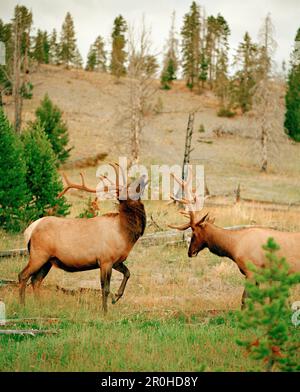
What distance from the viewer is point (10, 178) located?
1462cm

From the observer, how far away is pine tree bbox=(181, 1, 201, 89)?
6794 cm

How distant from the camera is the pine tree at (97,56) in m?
82.0

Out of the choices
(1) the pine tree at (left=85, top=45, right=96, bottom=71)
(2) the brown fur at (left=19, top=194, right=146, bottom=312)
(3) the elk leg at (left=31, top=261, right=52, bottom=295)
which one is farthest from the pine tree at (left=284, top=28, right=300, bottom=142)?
(3) the elk leg at (left=31, top=261, right=52, bottom=295)

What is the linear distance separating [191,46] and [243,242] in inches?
2541

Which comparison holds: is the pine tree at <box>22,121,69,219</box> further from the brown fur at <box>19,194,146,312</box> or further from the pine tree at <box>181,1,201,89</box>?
the pine tree at <box>181,1,201,89</box>

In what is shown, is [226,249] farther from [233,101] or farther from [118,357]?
[233,101]

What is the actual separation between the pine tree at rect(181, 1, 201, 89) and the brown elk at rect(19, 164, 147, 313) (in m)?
61.0

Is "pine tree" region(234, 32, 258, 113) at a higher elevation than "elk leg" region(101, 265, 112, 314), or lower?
higher

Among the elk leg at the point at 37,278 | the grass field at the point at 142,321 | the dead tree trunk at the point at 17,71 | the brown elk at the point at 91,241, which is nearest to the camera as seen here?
A: the grass field at the point at 142,321

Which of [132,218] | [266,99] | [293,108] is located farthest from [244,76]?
[132,218]

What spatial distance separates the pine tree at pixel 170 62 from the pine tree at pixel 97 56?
15.2m

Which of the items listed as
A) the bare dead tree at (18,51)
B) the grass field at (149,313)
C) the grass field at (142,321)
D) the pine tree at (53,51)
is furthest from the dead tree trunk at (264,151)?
the pine tree at (53,51)

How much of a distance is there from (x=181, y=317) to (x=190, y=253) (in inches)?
52.1

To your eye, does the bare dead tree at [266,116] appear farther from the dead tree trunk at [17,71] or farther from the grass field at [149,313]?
the dead tree trunk at [17,71]
